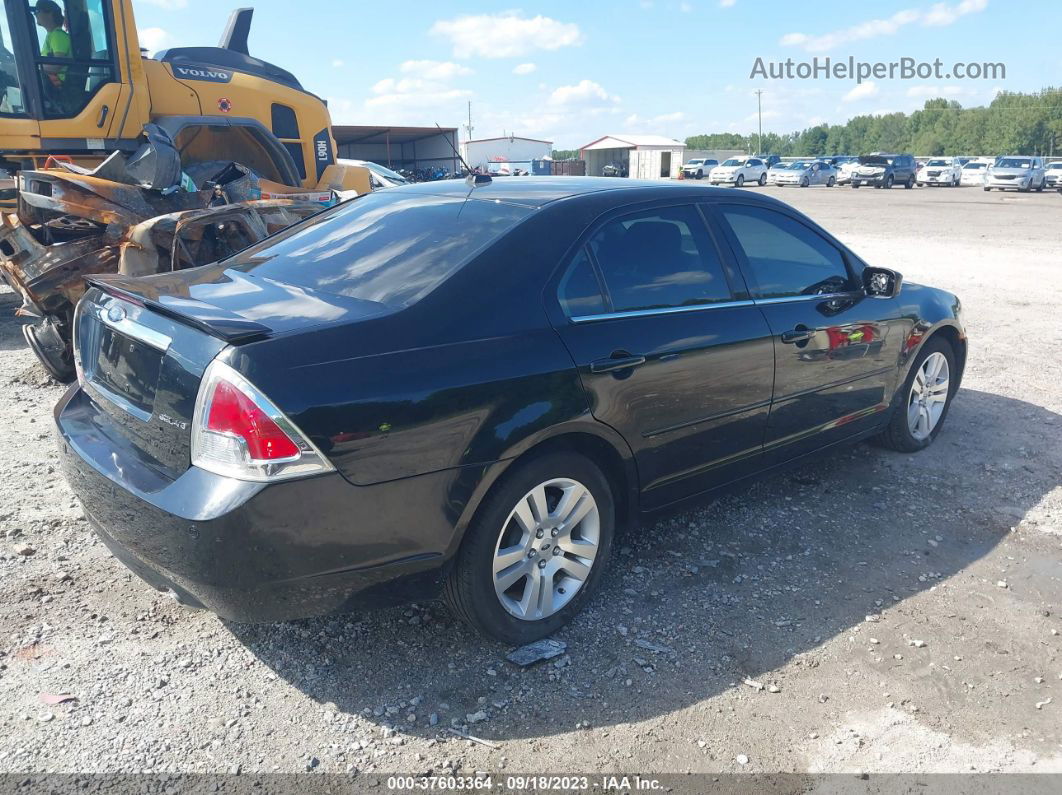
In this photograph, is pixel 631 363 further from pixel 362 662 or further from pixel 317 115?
pixel 317 115

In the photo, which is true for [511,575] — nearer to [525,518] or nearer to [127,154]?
[525,518]

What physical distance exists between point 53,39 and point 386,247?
648cm

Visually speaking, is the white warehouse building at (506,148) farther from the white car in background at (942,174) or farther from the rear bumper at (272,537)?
the rear bumper at (272,537)

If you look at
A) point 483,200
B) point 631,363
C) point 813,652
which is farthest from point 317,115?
point 813,652

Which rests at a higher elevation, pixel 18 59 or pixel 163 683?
pixel 18 59

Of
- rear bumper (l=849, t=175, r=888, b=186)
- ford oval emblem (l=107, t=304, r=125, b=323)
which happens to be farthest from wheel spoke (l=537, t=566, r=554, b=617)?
rear bumper (l=849, t=175, r=888, b=186)

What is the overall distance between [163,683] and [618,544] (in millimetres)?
2045

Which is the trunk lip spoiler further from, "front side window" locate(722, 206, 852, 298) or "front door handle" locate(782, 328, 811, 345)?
"front door handle" locate(782, 328, 811, 345)

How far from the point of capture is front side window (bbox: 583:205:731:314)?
10.7ft

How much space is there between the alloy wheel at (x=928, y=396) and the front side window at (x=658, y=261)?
2.03 m

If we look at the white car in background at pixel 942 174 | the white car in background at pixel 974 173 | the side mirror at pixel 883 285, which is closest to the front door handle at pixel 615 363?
the side mirror at pixel 883 285

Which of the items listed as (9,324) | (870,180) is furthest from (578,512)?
(870,180)

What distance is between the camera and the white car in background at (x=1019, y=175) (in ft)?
129

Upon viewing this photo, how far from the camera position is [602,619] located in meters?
3.28
